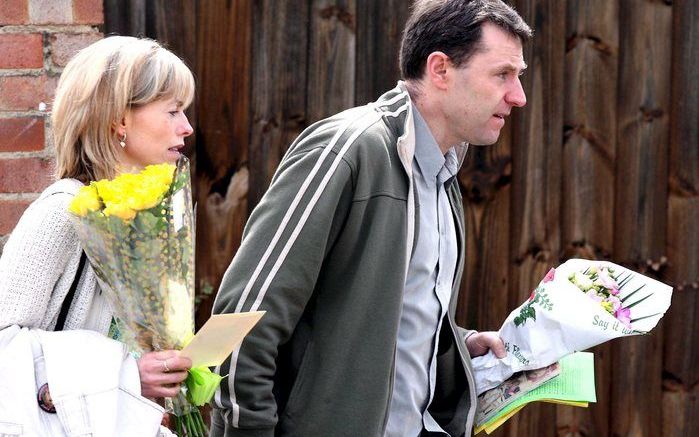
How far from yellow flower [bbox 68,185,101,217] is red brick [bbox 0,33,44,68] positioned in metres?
1.47

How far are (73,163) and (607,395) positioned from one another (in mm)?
2361

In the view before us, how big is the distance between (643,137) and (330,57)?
1.16 meters

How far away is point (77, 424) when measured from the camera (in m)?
2.21

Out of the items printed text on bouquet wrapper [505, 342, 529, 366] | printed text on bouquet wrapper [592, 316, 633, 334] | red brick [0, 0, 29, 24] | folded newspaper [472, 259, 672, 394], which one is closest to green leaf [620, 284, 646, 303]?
folded newspaper [472, 259, 672, 394]

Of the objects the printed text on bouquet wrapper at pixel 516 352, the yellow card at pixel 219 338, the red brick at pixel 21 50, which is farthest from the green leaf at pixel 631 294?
the red brick at pixel 21 50

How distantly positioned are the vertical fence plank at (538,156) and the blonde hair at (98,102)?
5.95 feet

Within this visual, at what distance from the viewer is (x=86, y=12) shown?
3617 millimetres

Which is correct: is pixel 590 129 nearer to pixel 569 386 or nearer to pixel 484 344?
pixel 484 344

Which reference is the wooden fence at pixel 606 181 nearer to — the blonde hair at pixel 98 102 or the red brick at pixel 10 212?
the red brick at pixel 10 212

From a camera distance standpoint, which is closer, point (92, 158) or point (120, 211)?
point (120, 211)

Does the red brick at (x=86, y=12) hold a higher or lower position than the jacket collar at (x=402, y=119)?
higher

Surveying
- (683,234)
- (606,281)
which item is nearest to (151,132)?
(606,281)

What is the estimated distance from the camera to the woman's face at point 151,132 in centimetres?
251

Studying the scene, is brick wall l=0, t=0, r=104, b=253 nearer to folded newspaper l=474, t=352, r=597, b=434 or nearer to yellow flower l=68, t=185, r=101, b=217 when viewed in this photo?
yellow flower l=68, t=185, r=101, b=217
